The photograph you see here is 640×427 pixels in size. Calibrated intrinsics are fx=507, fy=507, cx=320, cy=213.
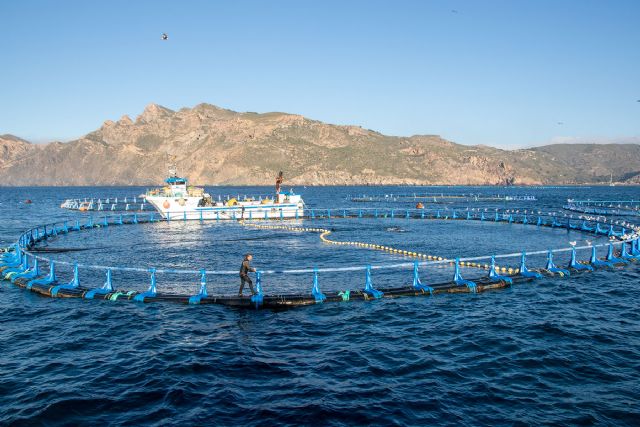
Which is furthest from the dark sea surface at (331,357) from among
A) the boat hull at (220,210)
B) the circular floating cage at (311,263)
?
the boat hull at (220,210)

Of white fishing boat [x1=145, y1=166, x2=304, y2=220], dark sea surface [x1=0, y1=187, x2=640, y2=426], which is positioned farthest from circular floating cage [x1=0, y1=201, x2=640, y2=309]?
white fishing boat [x1=145, y1=166, x2=304, y2=220]

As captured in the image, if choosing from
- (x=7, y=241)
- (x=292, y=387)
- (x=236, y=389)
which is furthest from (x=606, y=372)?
(x=7, y=241)

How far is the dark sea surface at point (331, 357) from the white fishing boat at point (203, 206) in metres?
40.0

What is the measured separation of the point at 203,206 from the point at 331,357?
58.2 meters

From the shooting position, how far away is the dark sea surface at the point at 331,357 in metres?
14.3

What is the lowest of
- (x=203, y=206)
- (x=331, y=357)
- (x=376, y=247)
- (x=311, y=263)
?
(x=331, y=357)

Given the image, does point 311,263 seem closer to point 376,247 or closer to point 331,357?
point 376,247

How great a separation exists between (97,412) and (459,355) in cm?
1230

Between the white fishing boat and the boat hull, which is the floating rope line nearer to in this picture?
the boat hull

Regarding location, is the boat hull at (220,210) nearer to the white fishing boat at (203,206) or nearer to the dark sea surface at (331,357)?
the white fishing boat at (203,206)

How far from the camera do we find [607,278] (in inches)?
1266

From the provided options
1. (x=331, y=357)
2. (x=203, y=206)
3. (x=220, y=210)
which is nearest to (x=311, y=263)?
(x=331, y=357)

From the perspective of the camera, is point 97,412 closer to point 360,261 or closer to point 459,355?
point 459,355

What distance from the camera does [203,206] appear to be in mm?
73375
